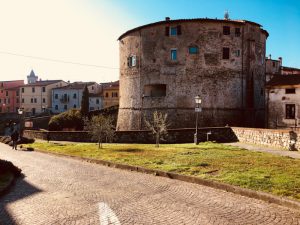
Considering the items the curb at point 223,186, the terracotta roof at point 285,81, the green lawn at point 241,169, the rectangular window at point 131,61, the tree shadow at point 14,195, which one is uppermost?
the rectangular window at point 131,61

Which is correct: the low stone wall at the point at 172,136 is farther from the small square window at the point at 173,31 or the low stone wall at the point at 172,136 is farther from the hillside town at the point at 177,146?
the small square window at the point at 173,31

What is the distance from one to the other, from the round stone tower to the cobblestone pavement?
2225 centimetres

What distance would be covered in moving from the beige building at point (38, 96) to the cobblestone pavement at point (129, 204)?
67.9m

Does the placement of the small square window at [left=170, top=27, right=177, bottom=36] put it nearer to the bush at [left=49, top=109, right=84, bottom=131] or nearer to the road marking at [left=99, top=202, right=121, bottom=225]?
the bush at [left=49, top=109, right=84, bottom=131]

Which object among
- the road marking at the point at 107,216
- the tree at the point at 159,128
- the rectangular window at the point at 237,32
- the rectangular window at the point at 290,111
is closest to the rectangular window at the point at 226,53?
the rectangular window at the point at 237,32

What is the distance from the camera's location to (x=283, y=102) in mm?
25641

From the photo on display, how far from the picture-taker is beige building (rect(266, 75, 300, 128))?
24906 mm

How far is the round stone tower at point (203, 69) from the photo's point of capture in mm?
32062

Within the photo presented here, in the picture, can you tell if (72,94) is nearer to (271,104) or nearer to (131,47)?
(131,47)

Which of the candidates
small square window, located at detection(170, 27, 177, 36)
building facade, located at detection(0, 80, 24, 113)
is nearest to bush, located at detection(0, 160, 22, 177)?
small square window, located at detection(170, 27, 177, 36)

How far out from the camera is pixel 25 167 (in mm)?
14812

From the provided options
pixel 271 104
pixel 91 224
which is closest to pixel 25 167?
pixel 91 224

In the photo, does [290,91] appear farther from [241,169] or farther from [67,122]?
[67,122]

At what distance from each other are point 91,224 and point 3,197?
4166mm
